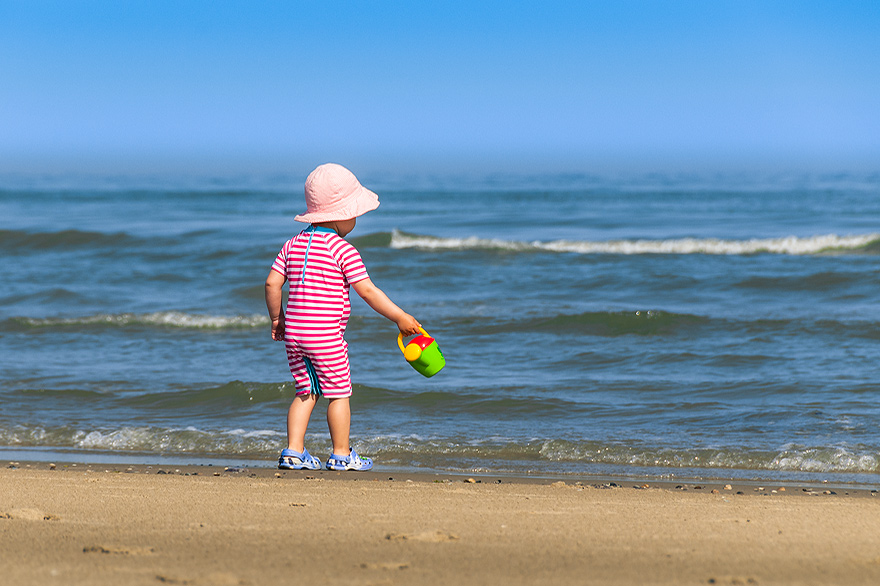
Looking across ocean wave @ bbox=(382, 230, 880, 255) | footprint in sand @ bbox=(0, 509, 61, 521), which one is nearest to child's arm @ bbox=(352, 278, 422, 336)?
footprint in sand @ bbox=(0, 509, 61, 521)

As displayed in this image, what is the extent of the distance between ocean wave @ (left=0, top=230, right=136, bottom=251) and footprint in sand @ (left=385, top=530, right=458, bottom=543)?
16743mm

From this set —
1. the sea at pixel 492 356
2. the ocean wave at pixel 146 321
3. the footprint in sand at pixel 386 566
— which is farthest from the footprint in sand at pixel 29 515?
the ocean wave at pixel 146 321

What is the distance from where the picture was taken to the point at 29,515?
11.1 ft

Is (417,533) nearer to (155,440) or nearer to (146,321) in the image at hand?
(155,440)

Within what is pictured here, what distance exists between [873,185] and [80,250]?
105ft

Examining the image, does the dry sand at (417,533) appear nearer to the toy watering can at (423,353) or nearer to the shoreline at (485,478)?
the shoreline at (485,478)

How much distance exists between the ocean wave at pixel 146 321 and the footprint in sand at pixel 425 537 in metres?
7.31

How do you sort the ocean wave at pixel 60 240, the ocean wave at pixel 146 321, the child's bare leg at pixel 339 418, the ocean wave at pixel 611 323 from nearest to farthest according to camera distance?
the child's bare leg at pixel 339 418
the ocean wave at pixel 611 323
the ocean wave at pixel 146 321
the ocean wave at pixel 60 240

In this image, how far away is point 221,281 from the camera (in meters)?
13.8

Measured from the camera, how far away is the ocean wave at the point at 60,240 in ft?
60.8

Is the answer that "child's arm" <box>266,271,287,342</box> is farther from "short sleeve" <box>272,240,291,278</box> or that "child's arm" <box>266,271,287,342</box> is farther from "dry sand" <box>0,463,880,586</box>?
"dry sand" <box>0,463,880,586</box>

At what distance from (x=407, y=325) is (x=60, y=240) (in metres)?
17.1

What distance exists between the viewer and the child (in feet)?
13.5

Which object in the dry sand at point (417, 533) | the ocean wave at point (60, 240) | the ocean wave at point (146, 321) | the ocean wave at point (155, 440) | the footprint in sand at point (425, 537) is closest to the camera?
the dry sand at point (417, 533)
